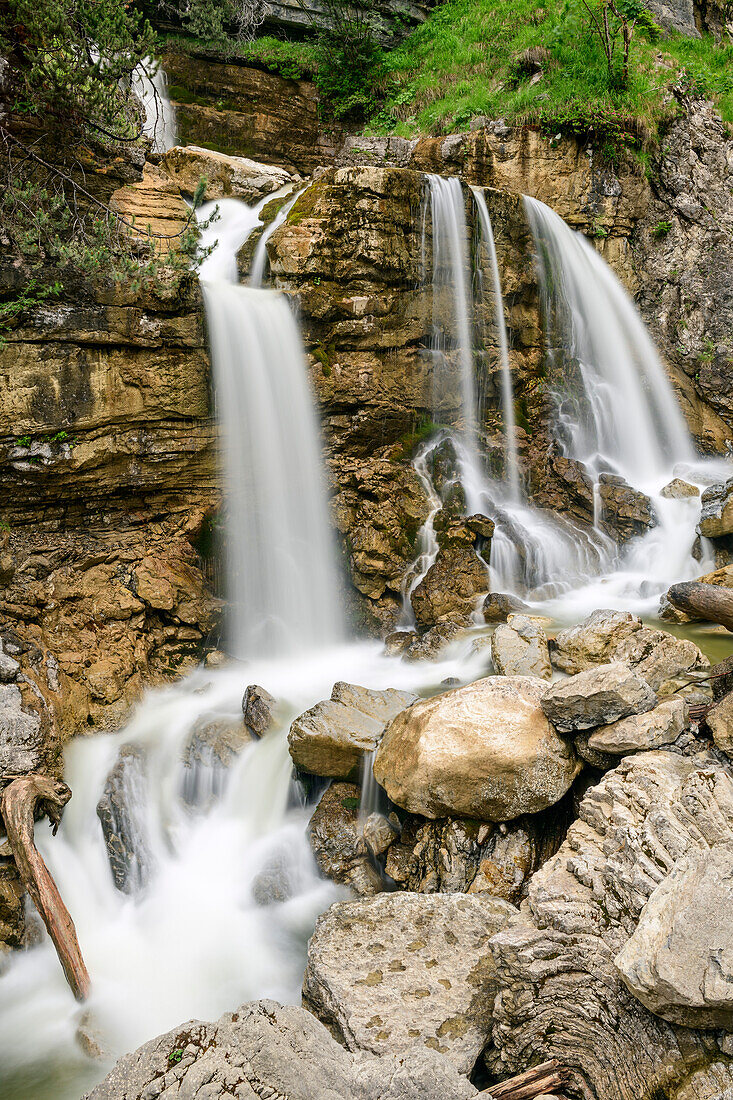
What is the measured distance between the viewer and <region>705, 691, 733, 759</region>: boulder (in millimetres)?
3896

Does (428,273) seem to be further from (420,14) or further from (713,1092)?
(420,14)

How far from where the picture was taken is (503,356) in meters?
10.5

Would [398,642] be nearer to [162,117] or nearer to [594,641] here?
[594,641]

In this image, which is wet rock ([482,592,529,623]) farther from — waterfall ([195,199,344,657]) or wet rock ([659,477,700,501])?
wet rock ([659,477,700,501])

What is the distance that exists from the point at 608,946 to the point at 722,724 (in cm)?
158

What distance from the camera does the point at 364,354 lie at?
9.02 meters

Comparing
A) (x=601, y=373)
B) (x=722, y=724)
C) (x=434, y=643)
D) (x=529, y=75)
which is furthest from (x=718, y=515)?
(x=529, y=75)

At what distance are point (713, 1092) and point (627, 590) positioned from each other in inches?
246

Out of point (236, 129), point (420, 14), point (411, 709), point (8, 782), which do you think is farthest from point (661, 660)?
point (420, 14)

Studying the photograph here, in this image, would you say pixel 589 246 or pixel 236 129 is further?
pixel 236 129

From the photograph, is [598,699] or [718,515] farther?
[718,515]

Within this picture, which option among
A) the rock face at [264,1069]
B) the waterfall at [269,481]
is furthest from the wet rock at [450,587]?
the rock face at [264,1069]

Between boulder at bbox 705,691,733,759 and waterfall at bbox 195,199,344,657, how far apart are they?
4910mm

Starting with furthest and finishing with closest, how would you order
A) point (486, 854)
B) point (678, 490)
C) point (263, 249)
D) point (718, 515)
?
point (678, 490)
point (263, 249)
point (718, 515)
point (486, 854)
